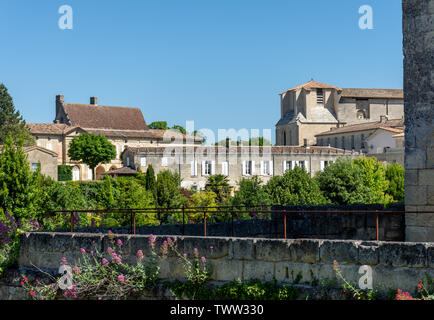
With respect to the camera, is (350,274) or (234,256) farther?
(234,256)

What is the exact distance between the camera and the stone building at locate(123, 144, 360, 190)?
58688 millimetres

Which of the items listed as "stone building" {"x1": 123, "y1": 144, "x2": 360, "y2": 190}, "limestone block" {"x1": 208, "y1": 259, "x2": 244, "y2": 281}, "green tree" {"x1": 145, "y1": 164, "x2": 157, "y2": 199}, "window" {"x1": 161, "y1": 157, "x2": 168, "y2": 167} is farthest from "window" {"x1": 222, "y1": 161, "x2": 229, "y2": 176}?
"limestone block" {"x1": 208, "y1": 259, "x2": 244, "y2": 281}

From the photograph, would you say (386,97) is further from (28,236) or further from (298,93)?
(28,236)

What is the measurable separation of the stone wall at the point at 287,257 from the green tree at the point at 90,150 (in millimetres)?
68764

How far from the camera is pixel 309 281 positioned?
692 centimetres

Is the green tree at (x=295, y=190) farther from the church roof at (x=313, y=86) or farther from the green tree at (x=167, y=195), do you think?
the church roof at (x=313, y=86)

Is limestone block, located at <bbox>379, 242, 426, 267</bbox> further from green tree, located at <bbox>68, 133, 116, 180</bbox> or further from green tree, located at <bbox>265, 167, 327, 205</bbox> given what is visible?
green tree, located at <bbox>68, 133, 116, 180</bbox>

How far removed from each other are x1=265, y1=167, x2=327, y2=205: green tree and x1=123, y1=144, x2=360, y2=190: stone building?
1753cm

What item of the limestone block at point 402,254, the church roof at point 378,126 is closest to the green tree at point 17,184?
the limestone block at point 402,254

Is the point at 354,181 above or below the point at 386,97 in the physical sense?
below
